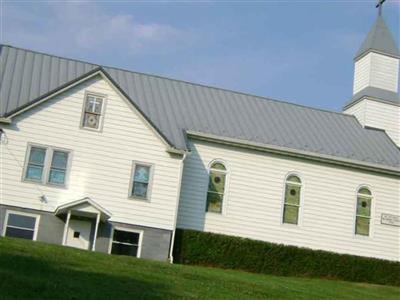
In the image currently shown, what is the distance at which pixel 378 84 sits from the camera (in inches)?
1454

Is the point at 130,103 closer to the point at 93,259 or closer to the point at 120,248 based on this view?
the point at 120,248

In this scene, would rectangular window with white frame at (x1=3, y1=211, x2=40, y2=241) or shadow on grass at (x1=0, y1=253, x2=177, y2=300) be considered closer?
shadow on grass at (x1=0, y1=253, x2=177, y2=300)

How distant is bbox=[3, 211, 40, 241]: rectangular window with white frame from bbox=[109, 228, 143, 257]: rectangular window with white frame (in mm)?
3080

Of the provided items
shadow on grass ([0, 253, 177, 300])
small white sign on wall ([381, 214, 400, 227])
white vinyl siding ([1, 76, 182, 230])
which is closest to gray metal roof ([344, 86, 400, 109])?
small white sign on wall ([381, 214, 400, 227])

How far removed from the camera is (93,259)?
19.6 metres

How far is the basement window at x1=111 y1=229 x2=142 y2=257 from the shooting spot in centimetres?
2631

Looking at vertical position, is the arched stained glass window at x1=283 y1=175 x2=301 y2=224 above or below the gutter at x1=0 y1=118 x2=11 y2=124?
below

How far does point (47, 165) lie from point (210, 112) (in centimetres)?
861

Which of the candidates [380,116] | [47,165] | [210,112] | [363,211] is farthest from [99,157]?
[380,116]

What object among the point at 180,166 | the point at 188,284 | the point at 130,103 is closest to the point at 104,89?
the point at 130,103

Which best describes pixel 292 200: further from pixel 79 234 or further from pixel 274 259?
pixel 79 234

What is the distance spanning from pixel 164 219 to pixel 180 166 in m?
2.23

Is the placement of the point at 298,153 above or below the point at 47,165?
above

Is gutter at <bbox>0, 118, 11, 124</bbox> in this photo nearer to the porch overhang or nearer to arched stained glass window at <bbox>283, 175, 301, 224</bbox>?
the porch overhang
